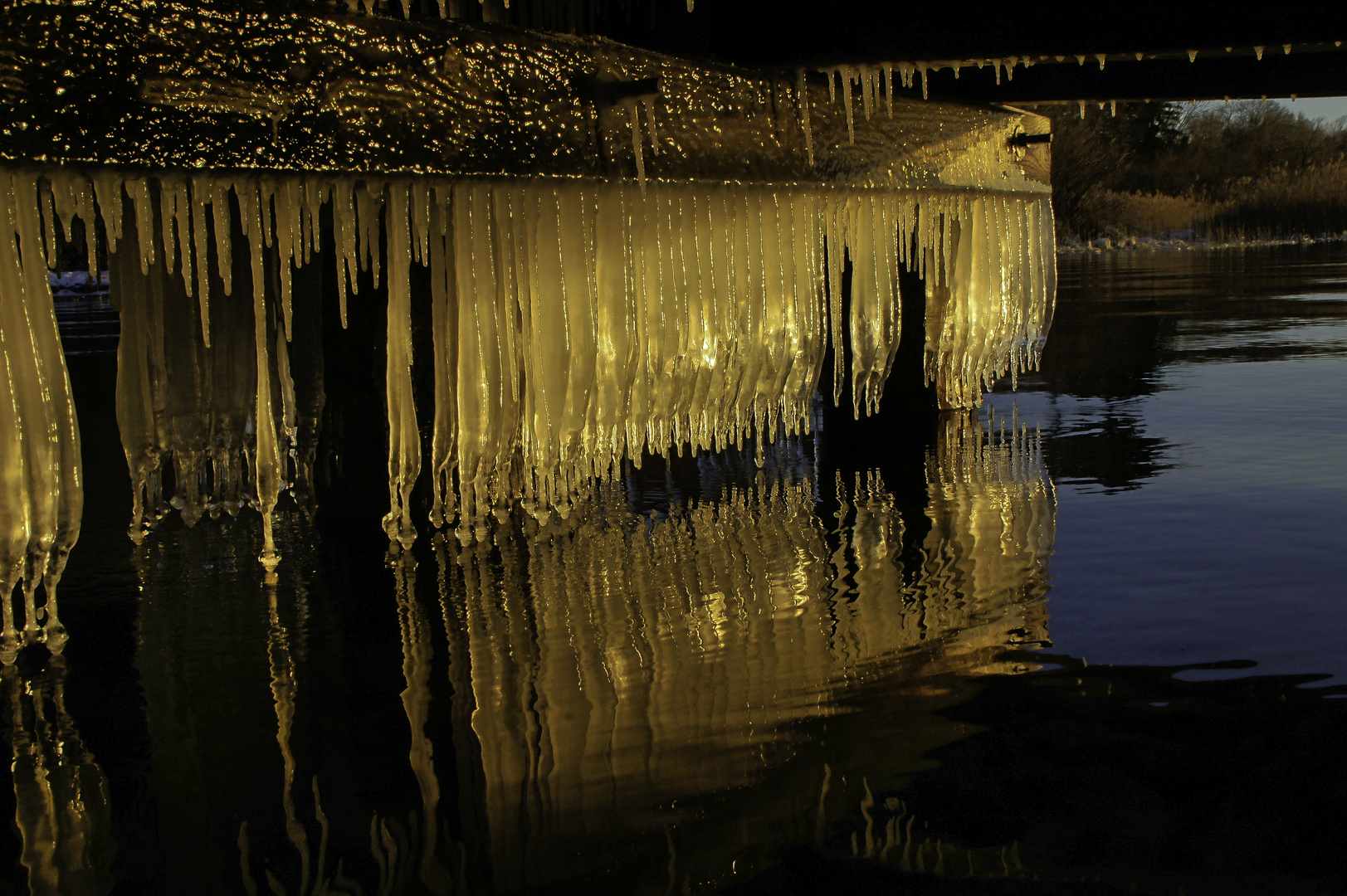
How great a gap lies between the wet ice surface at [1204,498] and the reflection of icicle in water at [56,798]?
7.63ft

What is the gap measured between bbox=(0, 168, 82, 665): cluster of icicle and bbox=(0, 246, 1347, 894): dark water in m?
0.30

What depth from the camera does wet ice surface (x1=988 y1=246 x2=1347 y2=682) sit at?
10.6ft

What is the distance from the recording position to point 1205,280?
1866 cm

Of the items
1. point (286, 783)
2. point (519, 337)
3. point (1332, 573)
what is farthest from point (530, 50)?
point (1332, 573)

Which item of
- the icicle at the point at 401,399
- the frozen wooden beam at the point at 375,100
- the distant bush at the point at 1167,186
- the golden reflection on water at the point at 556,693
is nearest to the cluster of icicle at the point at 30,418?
the frozen wooden beam at the point at 375,100

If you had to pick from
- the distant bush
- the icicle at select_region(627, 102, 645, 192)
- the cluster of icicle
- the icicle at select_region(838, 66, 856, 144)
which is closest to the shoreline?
the distant bush

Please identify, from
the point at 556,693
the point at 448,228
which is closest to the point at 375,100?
the point at 448,228

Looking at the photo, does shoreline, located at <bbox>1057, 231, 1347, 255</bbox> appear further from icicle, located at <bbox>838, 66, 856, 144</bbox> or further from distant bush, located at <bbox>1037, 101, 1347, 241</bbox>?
icicle, located at <bbox>838, 66, 856, 144</bbox>

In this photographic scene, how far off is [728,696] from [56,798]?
4.95ft

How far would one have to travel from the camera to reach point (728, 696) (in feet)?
9.72

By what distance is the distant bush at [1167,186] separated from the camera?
1438 inches

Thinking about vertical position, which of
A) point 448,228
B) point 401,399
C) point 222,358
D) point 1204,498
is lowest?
point 1204,498

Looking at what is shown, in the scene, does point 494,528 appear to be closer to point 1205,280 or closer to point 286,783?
point 286,783

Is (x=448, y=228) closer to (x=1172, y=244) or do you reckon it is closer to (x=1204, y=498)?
(x=1204, y=498)
